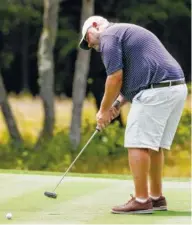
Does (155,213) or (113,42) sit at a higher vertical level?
(113,42)

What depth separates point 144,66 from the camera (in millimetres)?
5762

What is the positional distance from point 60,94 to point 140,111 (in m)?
13.1

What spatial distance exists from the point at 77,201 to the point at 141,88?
114 cm

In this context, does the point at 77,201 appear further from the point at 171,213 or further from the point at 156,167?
the point at 171,213

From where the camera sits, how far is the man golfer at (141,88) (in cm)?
575

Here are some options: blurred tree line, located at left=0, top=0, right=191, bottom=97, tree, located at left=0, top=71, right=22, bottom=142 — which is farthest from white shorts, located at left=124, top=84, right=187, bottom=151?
tree, located at left=0, top=71, right=22, bottom=142

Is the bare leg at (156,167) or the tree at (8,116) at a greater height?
the bare leg at (156,167)

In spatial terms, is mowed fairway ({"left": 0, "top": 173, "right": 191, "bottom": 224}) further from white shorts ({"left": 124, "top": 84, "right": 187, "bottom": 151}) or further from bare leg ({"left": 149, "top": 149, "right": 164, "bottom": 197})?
white shorts ({"left": 124, "top": 84, "right": 187, "bottom": 151})

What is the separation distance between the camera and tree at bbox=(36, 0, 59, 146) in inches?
559

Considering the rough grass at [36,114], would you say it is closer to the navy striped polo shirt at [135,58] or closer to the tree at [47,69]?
the tree at [47,69]

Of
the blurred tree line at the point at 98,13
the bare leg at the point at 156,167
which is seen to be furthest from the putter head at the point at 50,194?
the blurred tree line at the point at 98,13

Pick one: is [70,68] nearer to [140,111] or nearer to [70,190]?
[70,190]

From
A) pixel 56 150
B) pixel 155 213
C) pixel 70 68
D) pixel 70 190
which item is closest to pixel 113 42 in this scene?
pixel 155 213

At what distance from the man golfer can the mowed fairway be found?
260 millimetres
